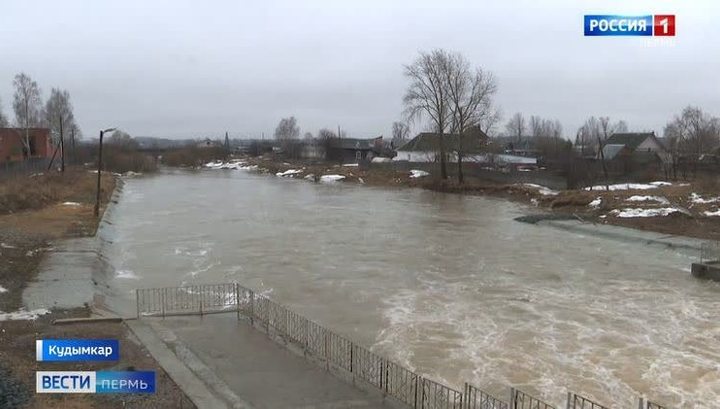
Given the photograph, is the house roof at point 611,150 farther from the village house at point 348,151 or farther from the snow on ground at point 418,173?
the village house at point 348,151

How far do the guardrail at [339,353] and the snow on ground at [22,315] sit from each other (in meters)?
2.21

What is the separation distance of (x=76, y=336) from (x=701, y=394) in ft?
38.2

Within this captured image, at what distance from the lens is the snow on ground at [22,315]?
44.8 feet

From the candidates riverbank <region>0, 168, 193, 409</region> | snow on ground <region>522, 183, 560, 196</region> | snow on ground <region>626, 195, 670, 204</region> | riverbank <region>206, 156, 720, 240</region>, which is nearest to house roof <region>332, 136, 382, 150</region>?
riverbank <region>206, 156, 720, 240</region>

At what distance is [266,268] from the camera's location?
22391 mm

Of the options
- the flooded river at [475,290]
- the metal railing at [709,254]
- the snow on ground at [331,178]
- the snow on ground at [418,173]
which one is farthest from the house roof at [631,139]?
the metal railing at [709,254]

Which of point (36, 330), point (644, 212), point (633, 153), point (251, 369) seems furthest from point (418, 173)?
point (251, 369)

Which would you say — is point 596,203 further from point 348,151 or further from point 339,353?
point 348,151

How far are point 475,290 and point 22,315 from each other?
12.3 metres

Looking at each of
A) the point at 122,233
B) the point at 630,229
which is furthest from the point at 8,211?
the point at 630,229
